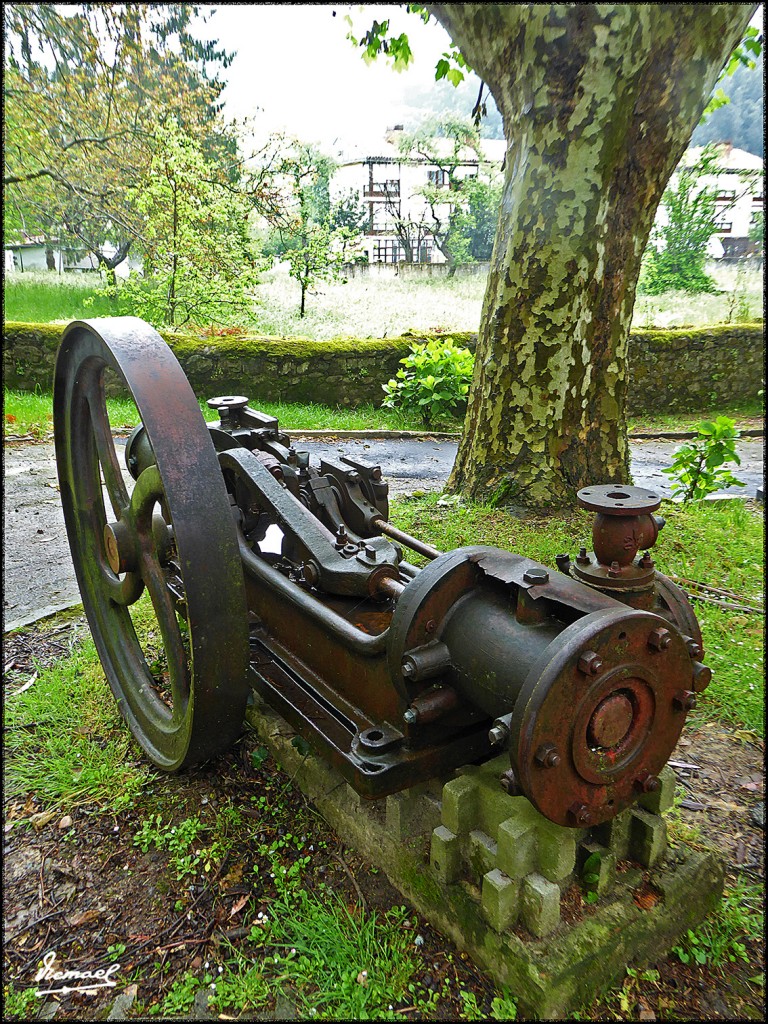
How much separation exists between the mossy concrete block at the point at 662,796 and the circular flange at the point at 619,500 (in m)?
0.67

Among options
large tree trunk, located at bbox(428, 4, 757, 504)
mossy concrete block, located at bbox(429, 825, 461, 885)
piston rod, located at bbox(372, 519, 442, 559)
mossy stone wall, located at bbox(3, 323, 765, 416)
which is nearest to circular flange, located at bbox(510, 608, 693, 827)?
mossy concrete block, located at bbox(429, 825, 461, 885)

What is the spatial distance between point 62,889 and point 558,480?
3361mm

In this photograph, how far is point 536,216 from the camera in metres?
4.16

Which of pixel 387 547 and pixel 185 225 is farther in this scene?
pixel 185 225

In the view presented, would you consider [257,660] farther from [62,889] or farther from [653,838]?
[653,838]

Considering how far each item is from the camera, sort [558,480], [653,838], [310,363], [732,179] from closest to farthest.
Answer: [653,838], [558,480], [310,363], [732,179]

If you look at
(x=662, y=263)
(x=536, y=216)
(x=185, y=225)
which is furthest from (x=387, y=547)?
(x=662, y=263)

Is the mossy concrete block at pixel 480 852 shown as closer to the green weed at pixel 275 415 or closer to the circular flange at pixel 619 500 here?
the circular flange at pixel 619 500

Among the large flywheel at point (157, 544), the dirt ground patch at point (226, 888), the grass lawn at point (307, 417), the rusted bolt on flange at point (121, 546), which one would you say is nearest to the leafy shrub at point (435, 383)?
the grass lawn at point (307, 417)

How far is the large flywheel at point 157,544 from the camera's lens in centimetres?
182

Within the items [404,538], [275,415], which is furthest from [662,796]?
[275,415]

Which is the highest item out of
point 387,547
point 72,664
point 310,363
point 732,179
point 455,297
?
point 732,179

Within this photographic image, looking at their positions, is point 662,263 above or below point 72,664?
above

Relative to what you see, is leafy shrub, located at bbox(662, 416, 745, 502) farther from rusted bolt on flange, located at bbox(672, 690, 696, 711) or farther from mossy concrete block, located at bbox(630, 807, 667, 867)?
rusted bolt on flange, located at bbox(672, 690, 696, 711)
